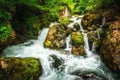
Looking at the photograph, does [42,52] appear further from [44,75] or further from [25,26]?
[25,26]

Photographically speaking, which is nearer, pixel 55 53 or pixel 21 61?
pixel 21 61

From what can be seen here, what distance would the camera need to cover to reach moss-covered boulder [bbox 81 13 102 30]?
13.8 meters

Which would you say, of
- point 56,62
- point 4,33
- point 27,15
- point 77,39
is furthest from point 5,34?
point 27,15

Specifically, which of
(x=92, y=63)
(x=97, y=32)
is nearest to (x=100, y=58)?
(x=92, y=63)

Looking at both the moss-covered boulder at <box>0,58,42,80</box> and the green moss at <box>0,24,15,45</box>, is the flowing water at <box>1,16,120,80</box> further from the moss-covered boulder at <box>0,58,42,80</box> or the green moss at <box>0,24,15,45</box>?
the green moss at <box>0,24,15,45</box>

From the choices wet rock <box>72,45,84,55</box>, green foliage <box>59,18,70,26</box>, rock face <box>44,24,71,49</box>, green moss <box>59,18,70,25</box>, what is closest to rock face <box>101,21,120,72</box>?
wet rock <box>72,45,84,55</box>

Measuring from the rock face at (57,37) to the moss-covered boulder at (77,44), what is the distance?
687 mm

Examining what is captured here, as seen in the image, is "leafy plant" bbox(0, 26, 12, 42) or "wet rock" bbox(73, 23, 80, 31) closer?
"leafy plant" bbox(0, 26, 12, 42)

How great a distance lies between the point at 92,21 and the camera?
14.0 meters

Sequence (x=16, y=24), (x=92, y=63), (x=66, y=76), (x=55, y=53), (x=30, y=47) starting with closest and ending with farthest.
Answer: (x=66, y=76) → (x=92, y=63) → (x=55, y=53) → (x=30, y=47) → (x=16, y=24)

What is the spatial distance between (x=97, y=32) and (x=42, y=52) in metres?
3.73

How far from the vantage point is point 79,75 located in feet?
28.6

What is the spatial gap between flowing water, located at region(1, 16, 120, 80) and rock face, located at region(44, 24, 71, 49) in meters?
0.41

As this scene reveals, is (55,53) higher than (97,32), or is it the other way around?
(97,32)
